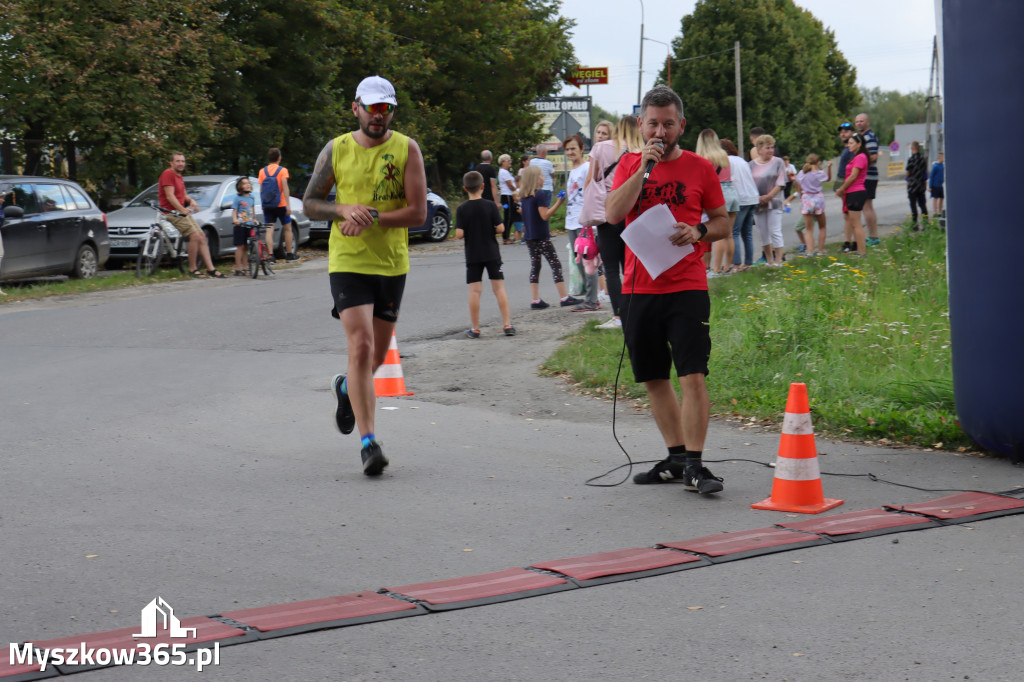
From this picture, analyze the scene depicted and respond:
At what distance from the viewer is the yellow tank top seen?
6340 mm

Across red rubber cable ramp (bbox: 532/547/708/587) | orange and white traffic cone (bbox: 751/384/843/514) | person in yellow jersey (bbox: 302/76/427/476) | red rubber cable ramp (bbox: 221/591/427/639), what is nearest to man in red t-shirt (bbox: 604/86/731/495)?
orange and white traffic cone (bbox: 751/384/843/514)

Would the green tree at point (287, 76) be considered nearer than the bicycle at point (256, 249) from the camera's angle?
No

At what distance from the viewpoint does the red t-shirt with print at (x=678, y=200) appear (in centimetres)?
583

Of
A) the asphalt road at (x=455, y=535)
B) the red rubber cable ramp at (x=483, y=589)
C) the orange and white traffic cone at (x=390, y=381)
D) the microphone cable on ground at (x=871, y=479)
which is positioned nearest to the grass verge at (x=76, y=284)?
the asphalt road at (x=455, y=535)

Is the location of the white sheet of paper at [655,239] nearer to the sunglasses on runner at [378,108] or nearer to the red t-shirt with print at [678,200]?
the red t-shirt with print at [678,200]

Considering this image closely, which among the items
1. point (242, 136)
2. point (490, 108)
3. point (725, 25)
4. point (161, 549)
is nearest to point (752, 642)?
point (161, 549)

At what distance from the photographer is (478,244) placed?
1209 centimetres

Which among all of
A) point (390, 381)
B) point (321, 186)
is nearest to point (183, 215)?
point (390, 381)

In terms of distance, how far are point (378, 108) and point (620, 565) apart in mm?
2833

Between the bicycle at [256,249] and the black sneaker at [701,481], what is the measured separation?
562 inches

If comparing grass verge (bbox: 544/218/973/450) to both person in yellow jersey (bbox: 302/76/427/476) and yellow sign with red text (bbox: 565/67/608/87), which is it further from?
yellow sign with red text (bbox: 565/67/608/87)

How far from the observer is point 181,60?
79.4ft

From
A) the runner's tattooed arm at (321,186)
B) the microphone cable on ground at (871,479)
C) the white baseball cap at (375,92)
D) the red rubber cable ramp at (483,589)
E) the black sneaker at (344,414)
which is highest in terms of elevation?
the white baseball cap at (375,92)

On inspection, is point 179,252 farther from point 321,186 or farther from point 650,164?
point 650,164
